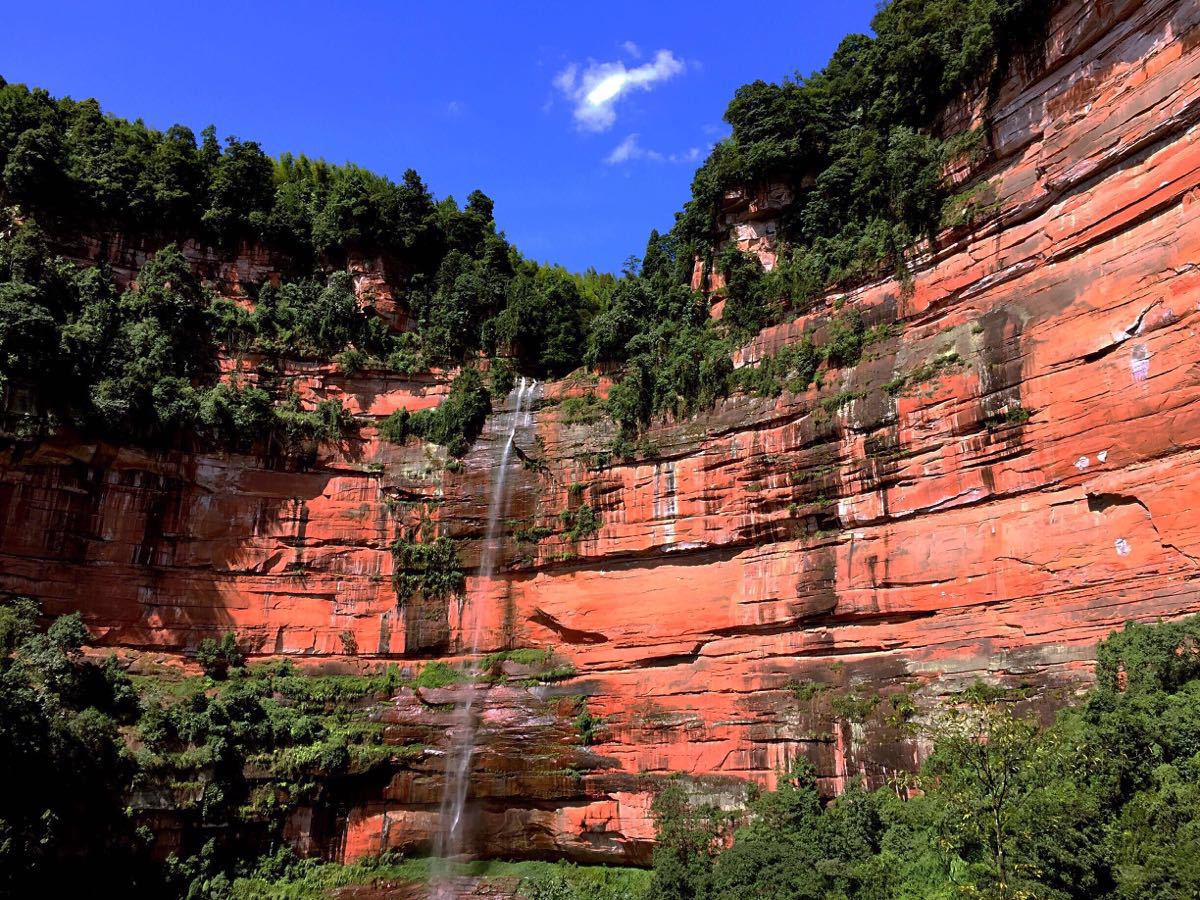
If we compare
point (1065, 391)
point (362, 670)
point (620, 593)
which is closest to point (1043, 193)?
point (1065, 391)

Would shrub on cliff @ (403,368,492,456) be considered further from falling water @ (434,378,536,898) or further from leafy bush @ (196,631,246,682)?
leafy bush @ (196,631,246,682)

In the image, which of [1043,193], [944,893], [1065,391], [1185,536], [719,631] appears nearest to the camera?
[944,893]

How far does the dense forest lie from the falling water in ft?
5.06

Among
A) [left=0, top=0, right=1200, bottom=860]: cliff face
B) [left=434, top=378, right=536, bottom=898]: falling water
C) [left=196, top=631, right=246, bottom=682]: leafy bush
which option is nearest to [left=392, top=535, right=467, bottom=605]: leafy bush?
[left=0, top=0, right=1200, bottom=860]: cliff face

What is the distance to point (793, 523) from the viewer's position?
2270 centimetres

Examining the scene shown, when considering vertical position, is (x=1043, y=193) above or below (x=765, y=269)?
below

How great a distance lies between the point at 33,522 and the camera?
24.1 meters

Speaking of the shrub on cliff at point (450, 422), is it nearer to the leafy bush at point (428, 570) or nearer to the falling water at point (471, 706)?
the falling water at point (471, 706)

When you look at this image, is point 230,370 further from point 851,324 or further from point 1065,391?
point 1065,391

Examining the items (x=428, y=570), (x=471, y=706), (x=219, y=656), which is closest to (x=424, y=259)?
(x=428, y=570)

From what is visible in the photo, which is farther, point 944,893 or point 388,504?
point 388,504

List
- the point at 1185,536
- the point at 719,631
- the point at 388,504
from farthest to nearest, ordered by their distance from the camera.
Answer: the point at 388,504, the point at 719,631, the point at 1185,536

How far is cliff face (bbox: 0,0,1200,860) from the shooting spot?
17641mm

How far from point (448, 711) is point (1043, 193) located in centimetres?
1986
